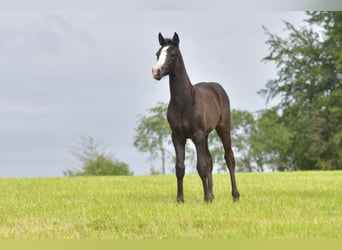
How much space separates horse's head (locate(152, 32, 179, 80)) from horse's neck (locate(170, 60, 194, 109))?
191 mm

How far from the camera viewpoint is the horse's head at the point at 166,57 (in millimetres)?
9242

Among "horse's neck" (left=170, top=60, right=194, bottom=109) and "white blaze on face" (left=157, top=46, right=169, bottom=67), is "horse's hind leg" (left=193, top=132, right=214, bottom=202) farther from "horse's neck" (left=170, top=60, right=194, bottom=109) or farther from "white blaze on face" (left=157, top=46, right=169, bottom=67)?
"white blaze on face" (left=157, top=46, right=169, bottom=67)

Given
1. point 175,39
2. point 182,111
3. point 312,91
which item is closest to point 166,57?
point 175,39

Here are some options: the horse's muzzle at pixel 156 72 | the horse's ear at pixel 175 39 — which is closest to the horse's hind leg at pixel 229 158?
the horse's ear at pixel 175 39

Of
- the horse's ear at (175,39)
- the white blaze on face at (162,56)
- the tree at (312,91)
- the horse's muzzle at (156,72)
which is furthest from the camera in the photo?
the tree at (312,91)

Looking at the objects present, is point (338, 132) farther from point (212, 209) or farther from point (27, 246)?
point (27, 246)

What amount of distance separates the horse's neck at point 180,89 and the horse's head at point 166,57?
0.63 ft

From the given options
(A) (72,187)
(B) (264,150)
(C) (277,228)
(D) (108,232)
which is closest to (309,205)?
(C) (277,228)

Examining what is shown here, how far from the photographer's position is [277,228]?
723 cm

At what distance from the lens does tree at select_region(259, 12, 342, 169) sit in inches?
1476

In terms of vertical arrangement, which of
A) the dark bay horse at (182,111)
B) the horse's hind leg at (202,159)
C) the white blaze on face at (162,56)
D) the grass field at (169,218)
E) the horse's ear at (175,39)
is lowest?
the grass field at (169,218)

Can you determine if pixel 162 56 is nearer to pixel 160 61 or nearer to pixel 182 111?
pixel 160 61

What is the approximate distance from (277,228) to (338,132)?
31959 mm

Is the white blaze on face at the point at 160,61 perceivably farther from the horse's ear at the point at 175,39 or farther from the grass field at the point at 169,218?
the grass field at the point at 169,218
